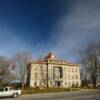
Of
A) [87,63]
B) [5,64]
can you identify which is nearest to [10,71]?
[5,64]

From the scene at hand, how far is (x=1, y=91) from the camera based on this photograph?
33031mm

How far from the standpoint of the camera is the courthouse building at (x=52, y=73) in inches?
3285

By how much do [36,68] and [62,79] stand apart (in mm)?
14613

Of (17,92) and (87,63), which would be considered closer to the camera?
(17,92)

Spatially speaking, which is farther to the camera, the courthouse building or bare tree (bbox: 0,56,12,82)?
the courthouse building

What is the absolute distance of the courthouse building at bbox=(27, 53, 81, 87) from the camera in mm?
83438

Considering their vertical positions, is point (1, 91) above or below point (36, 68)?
below

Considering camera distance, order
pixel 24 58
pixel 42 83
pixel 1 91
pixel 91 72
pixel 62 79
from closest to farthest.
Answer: pixel 1 91 → pixel 91 72 → pixel 24 58 → pixel 42 83 → pixel 62 79

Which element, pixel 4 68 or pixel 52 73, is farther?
pixel 52 73

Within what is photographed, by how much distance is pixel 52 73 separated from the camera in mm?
88000

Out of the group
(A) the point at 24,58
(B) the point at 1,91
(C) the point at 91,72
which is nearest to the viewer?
(B) the point at 1,91

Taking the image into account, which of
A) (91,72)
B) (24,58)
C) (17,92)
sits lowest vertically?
(17,92)

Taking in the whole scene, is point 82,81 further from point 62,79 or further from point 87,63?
point 87,63

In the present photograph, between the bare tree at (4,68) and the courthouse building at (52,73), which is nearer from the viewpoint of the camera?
the bare tree at (4,68)
